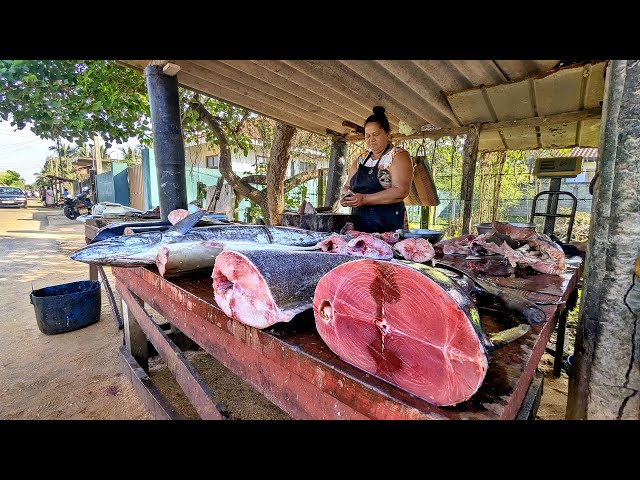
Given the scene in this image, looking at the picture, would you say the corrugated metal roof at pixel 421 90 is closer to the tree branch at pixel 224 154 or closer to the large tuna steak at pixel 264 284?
the tree branch at pixel 224 154

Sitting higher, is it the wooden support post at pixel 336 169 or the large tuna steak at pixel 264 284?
the wooden support post at pixel 336 169

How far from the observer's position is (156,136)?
3.76m

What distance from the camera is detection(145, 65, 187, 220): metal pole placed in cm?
372

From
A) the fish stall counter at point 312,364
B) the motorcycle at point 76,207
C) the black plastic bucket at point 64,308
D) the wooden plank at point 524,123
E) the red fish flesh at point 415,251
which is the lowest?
the black plastic bucket at point 64,308

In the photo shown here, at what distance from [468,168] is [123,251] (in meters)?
5.49

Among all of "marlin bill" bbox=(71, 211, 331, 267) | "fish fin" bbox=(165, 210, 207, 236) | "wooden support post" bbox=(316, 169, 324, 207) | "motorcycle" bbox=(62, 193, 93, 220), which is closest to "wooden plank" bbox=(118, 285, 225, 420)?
"marlin bill" bbox=(71, 211, 331, 267)

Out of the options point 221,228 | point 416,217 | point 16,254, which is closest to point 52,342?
point 221,228

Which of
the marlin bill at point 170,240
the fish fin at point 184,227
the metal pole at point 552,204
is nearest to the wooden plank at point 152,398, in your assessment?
the marlin bill at point 170,240

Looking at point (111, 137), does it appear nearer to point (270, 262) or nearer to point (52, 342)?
point (52, 342)

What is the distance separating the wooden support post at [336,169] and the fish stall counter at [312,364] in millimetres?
5505

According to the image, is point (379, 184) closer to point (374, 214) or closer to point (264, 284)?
point (374, 214)

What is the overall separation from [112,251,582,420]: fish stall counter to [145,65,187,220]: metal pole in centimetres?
191

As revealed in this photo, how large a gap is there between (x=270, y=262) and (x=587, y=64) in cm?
423

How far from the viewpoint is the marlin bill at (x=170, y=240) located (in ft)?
6.17
